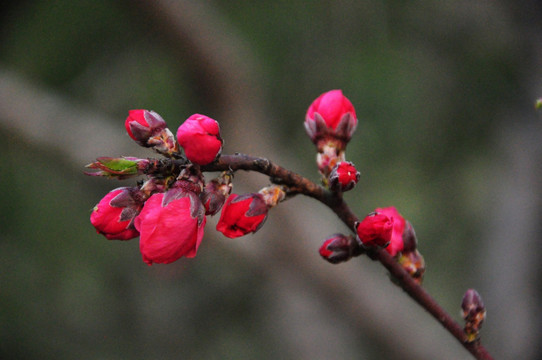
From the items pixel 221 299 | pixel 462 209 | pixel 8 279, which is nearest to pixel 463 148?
pixel 462 209

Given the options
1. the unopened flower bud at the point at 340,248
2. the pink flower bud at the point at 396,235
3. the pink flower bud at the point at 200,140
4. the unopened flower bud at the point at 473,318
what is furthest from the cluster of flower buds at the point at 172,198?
the unopened flower bud at the point at 473,318

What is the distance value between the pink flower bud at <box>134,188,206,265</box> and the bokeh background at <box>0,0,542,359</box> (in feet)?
6.75

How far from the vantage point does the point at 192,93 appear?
9.74 feet

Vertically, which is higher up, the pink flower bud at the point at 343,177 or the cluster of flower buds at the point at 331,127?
the cluster of flower buds at the point at 331,127

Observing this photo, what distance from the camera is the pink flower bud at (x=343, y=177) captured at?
29.9 inches

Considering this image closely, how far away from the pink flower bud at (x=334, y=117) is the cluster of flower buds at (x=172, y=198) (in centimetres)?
20

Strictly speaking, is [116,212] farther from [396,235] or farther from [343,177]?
[396,235]

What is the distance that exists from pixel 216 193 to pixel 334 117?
1.01ft

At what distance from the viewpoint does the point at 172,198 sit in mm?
664

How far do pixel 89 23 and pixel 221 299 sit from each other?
6.71 feet

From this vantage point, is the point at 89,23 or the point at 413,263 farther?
the point at 89,23

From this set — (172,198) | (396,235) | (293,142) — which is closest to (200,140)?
(172,198)

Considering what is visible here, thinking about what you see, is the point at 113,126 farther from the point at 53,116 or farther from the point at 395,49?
the point at 395,49

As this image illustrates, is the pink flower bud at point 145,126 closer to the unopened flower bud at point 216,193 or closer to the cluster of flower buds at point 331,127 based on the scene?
the unopened flower bud at point 216,193
